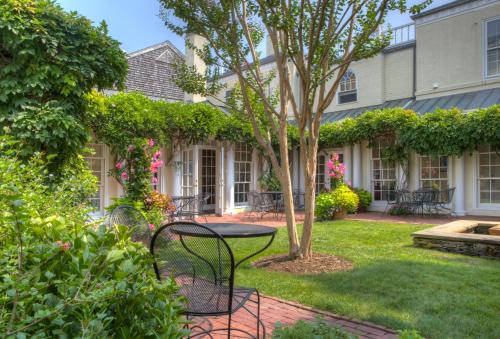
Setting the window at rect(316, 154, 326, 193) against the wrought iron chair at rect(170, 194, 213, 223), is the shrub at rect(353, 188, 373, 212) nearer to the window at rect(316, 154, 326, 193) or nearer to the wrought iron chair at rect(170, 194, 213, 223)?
the window at rect(316, 154, 326, 193)

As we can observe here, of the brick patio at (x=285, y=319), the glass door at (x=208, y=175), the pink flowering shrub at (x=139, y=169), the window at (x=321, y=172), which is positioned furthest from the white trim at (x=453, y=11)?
the brick patio at (x=285, y=319)

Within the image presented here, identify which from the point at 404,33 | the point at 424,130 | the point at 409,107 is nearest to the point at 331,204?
the point at 424,130

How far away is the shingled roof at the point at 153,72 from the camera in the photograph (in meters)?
15.6

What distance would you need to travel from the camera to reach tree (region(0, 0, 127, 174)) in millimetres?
5207

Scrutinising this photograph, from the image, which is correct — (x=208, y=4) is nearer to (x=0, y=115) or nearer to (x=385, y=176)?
(x=0, y=115)

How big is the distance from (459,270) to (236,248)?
131 inches

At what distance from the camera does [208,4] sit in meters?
5.30

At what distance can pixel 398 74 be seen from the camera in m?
14.6

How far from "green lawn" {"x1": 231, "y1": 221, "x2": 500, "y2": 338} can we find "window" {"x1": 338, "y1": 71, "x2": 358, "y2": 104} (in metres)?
10.2

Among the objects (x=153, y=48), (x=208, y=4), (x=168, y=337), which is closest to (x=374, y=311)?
(x=168, y=337)

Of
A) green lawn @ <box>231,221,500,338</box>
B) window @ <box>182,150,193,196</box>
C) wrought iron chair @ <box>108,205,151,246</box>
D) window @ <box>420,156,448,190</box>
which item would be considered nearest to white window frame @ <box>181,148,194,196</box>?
window @ <box>182,150,193,196</box>

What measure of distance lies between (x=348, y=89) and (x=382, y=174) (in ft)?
14.4

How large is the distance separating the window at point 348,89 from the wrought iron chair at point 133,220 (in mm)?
14094

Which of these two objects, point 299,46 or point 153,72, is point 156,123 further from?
point 153,72
